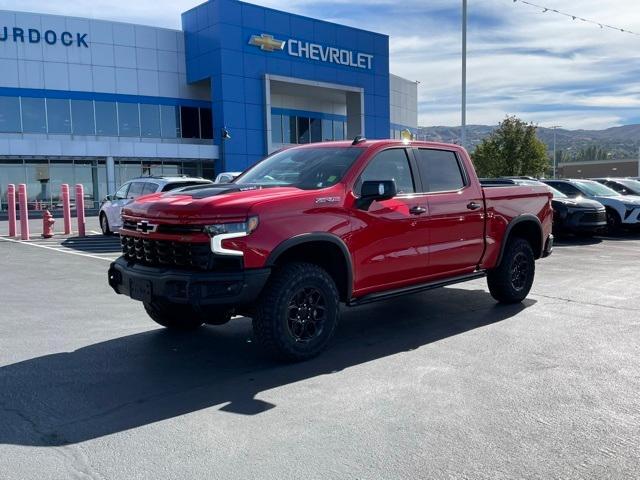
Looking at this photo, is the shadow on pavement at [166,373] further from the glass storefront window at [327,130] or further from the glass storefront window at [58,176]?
the glass storefront window at [327,130]

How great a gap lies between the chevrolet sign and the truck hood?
34.0 metres

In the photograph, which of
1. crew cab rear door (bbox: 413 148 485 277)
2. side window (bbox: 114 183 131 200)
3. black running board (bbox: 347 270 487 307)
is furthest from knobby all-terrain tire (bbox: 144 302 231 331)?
side window (bbox: 114 183 131 200)

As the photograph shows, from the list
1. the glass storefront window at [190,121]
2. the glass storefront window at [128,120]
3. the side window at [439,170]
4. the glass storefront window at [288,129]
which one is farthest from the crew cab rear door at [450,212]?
the glass storefront window at [288,129]

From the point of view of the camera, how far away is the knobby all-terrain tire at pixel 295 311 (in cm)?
486

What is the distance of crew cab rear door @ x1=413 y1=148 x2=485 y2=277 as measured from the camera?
20.3 ft

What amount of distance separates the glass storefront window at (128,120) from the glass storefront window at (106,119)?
31 centimetres

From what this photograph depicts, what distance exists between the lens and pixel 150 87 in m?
38.0

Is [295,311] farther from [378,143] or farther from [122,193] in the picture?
[122,193]

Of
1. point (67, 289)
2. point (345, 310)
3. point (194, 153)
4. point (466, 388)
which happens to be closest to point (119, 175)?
point (194, 153)

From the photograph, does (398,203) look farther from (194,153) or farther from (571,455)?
(194,153)

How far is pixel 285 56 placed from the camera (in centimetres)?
3891

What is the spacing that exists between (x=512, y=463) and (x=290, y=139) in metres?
42.4

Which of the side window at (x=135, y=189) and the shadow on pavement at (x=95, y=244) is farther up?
the side window at (x=135, y=189)

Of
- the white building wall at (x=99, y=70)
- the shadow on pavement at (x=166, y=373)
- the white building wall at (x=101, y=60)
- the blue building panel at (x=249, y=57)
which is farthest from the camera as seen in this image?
the blue building panel at (x=249, y=57)
